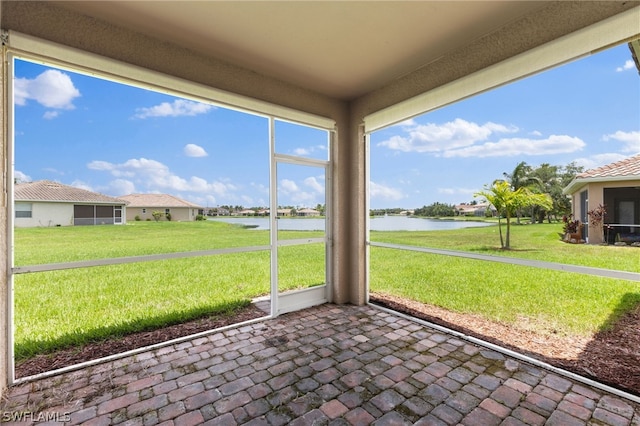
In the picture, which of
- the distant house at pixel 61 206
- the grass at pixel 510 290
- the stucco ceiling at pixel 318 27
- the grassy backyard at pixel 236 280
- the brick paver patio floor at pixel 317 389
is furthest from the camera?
the grass at pixel 510 290

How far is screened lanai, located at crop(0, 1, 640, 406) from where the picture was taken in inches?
82.1

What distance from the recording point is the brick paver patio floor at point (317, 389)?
1.81 metres

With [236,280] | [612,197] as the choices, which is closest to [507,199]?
[612,197]

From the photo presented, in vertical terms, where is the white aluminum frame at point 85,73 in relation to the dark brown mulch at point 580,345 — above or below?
above

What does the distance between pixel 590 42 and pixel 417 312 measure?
314 centimetres

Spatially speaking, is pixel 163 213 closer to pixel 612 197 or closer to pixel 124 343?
pixel 124 343

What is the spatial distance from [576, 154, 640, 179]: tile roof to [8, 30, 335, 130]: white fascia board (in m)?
3.09

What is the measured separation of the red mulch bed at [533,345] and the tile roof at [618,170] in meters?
1.61

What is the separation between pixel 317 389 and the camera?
6.87ft

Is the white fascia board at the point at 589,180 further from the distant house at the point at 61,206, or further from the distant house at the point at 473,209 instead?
the distant house at the point at 61,206

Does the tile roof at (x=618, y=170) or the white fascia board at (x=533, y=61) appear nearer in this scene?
the white fascia board at (x=533, y=61)

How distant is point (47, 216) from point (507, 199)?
4.66 metres

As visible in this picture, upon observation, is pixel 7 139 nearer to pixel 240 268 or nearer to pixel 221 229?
pixel 221 229

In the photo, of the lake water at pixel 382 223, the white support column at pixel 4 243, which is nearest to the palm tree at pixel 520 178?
the lake water at pixel 382 223
